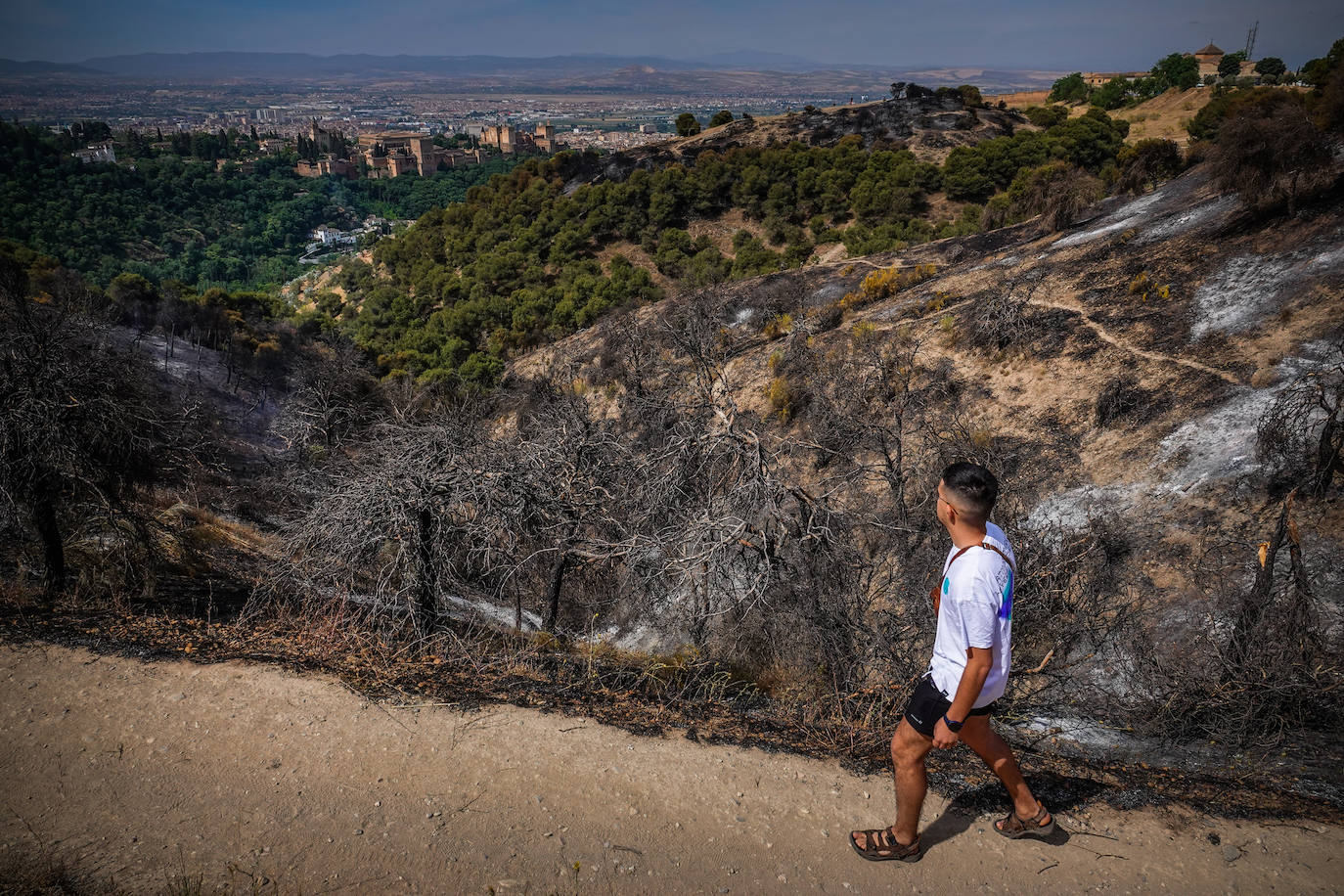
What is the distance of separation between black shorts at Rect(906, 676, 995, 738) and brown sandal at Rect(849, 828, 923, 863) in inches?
27.8

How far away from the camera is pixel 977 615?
9.12 feet

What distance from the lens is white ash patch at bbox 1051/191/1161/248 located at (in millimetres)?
15070

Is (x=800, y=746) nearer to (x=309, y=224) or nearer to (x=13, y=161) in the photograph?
(x=13, y=161)

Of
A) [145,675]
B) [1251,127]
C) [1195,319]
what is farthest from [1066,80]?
[145,675]

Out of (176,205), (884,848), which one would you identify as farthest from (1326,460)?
(176,205)

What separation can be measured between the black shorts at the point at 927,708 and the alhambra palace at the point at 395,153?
341 feet

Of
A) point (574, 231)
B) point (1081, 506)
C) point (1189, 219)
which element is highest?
point (574, 231)

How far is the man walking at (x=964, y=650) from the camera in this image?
2.80m

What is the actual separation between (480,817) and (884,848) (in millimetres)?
2232

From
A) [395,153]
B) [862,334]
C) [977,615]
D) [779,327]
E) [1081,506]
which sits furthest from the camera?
[395,153]

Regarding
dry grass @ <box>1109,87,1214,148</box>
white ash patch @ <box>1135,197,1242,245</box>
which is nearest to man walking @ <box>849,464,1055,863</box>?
white ash patch @ <box>1135,197,1242,245</box>

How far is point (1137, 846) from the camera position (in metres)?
3.36

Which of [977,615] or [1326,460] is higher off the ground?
[977,615]

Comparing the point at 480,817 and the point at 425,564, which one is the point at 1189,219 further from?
the point at 480,817
